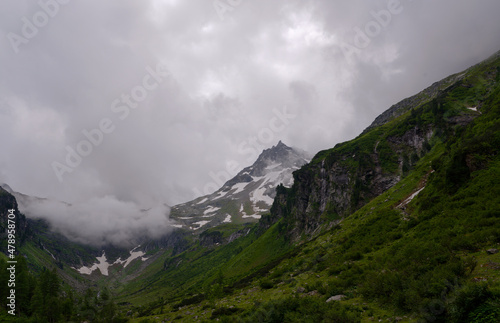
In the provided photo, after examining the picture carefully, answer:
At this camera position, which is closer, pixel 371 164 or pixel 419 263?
pixel 419 263

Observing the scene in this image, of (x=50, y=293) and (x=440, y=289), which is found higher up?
(x=50, y=293)

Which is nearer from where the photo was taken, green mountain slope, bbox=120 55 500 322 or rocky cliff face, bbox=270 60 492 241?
green mountain slope, bbox=120 55 500 322

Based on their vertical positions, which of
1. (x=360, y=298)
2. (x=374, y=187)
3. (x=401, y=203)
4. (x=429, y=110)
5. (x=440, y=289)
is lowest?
(x=360, y=298)

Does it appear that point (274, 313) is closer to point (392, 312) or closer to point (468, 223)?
point (392, 312)

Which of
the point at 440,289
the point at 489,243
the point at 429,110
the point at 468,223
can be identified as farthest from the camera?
the point at 429,110

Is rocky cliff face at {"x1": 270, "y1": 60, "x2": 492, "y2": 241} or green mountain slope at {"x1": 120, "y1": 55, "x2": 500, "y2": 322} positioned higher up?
rocky cliff face at {"x1": 270, "y1": 60, "x2": 492, "y2": 241}

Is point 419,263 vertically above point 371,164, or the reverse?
point 371,164

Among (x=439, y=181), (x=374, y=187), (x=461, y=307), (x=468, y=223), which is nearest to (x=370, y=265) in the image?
(x=468, y=223)

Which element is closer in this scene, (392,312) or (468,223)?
(392,312)

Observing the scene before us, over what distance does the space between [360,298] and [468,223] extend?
13.3m

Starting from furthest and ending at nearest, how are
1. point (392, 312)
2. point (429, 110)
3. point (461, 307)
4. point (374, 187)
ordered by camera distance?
point (429, 110) < point (374, 187) < point (392, 312) < point (461, 307)

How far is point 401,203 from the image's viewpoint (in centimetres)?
4597

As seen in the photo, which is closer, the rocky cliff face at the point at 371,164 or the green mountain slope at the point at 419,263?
the green mountain slope at the point at 419,263

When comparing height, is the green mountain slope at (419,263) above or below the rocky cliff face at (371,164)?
below
